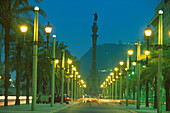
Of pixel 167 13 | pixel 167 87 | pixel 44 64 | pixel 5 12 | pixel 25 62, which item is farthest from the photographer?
pixel 167 13

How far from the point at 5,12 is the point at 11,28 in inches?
165

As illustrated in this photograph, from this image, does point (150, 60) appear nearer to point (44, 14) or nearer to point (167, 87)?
point (167, 87)

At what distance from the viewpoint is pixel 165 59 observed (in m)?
32.8

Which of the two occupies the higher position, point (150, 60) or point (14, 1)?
point (14, 1)

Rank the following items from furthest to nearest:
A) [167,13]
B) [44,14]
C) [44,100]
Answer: [167,13] → [44,100] → [44,14]

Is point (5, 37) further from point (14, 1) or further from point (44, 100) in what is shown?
point (44, 100)

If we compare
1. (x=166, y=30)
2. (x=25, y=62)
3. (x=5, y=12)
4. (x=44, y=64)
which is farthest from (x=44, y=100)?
(x=166, y=30)

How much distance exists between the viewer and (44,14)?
107 ft

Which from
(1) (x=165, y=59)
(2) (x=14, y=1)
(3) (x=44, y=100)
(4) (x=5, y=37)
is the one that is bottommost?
(3) (x=44, y=100)

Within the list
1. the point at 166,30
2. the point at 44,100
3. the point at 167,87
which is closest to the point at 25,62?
the point at 44,100

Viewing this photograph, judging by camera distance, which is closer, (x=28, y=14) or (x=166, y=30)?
(x=28, y=14)

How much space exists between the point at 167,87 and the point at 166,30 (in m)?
59.8

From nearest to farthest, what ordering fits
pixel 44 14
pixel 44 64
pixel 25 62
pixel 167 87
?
1. pixel 44 14
2. pixel 167 87
3. pixel 25 62
4. pixel 44 64

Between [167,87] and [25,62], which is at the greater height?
[25,62]
